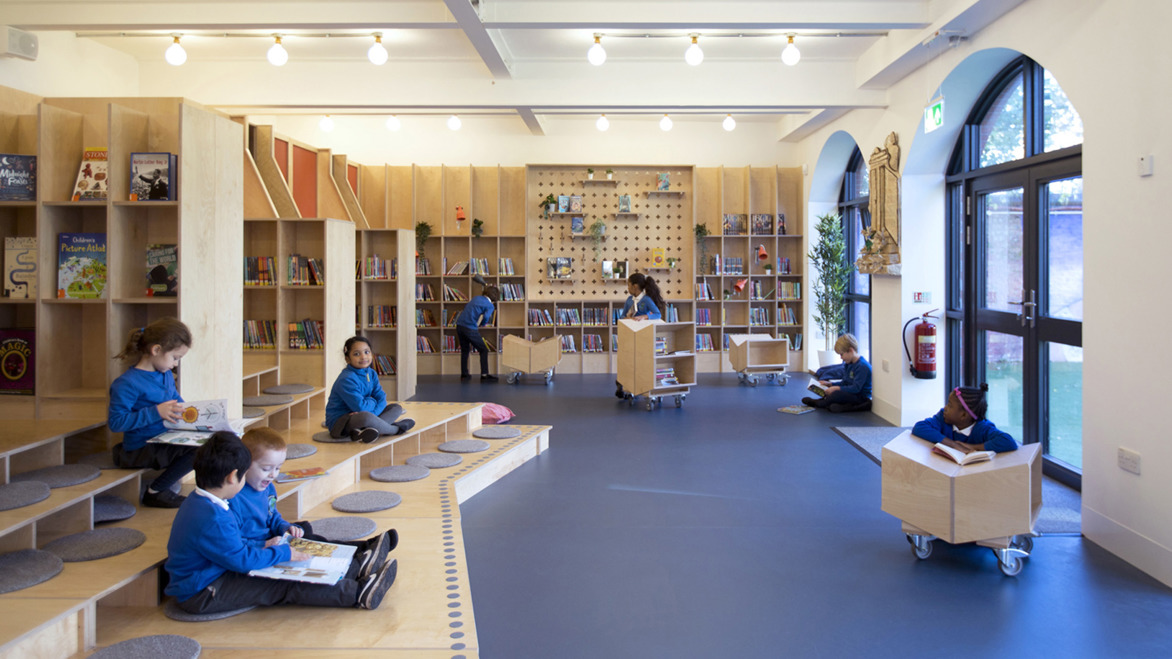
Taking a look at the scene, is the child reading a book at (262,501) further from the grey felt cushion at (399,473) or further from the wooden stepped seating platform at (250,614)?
the grey felt cushion at (399,473)

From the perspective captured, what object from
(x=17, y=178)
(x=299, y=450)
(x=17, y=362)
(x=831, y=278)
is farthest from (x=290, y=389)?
(x=831, y=278)

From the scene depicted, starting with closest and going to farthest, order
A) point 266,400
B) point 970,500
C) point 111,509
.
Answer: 1. point 111,509
2. point 970,500
3. point 266,400

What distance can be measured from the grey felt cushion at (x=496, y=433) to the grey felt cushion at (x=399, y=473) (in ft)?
3.61

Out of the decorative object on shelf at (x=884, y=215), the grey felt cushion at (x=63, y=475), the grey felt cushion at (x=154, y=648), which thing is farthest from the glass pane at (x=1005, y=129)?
the grey felt cushion at (x=63, y=475)

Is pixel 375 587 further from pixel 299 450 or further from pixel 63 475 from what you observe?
pixel 299 450

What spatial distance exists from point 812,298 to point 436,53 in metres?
6.33

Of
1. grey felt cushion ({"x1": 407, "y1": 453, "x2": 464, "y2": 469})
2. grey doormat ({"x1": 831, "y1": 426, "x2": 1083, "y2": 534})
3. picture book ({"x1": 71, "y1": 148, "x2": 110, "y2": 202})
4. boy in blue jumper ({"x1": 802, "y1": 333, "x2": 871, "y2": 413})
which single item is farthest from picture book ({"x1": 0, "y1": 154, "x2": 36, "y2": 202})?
boy in blue jumper ({"x1": 802, "y1": 333, "x2": 871, "y2": 413})

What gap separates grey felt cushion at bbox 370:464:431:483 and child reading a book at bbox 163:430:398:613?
6.28 feet

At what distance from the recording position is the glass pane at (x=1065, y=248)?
5652 mm

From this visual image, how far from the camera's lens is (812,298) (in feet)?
38.1

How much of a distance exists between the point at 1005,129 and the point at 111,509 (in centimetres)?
697

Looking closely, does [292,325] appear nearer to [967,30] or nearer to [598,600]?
[598,600]

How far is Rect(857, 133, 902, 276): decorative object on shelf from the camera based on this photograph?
7715 mm

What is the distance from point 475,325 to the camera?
34.8 feet
